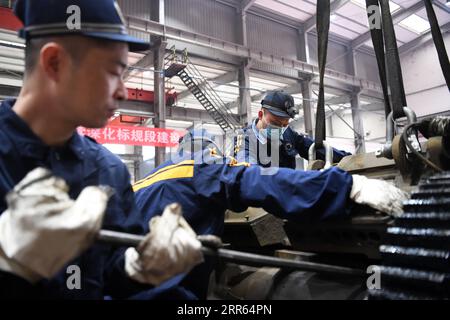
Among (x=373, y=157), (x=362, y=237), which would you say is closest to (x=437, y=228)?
(x=362, y=237)

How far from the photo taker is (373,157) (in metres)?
1.64

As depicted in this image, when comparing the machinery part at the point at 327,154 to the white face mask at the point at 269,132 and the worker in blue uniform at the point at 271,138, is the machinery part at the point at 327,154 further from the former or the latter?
the white face mask at the point at 269,132

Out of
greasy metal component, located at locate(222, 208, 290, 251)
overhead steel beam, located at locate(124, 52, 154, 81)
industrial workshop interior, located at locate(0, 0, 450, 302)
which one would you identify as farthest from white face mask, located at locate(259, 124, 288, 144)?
overhead steel beam, located at locate(124, 52, 154, 81)

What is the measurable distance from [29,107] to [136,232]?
1.98 ft

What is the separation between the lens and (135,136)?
21.9ft

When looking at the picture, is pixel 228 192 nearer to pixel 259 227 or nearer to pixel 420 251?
pixel 259 227

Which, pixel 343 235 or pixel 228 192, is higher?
pixel 228 192

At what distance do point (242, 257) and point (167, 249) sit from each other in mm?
282

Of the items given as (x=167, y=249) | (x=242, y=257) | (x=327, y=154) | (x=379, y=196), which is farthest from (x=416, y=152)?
(x=167, y=249)

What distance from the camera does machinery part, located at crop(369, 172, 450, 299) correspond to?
3.04ft

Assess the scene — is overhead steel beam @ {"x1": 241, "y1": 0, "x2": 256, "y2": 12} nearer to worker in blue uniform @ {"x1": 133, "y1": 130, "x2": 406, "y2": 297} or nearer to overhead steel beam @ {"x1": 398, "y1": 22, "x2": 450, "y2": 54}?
overhead steel beam @ {"x1": 398, "y1": 22, "x2": 450, "y2": 54}

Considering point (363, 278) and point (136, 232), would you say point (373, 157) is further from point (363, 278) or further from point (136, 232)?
point (136, 232)

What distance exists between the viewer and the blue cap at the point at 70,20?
916 millimetres

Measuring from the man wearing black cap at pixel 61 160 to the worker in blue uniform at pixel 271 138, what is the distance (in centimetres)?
251
